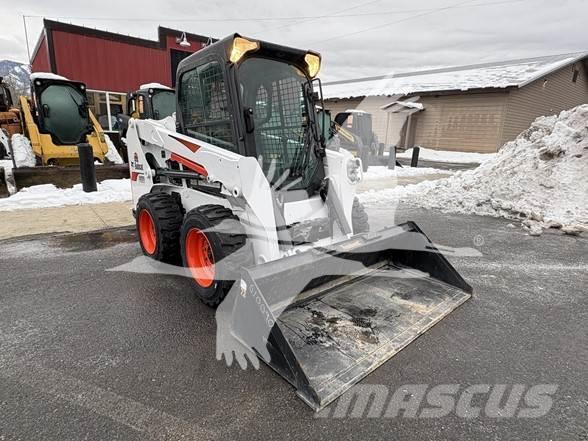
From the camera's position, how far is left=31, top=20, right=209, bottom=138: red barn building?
13359 millimetres

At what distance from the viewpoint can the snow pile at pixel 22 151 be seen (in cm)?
867

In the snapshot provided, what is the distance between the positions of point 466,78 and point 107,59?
21910 millimetres

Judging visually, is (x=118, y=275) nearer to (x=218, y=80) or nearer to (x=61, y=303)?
(x=61, y=303)

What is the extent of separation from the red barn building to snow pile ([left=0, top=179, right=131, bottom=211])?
16.2 ft

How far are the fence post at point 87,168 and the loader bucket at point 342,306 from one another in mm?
6866

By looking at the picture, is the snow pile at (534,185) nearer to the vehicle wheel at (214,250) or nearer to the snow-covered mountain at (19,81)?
the vehicle wheel at (214,250)

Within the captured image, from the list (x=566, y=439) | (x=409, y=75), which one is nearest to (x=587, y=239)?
(x=566, y=439)

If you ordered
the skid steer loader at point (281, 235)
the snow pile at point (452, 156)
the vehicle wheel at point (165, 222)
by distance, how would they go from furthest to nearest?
1. the snow pile at point (452, 156)
2. the vehicle wheel at point (165, 222)
3. the skid steer loader at point (281, 235)

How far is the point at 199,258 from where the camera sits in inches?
139

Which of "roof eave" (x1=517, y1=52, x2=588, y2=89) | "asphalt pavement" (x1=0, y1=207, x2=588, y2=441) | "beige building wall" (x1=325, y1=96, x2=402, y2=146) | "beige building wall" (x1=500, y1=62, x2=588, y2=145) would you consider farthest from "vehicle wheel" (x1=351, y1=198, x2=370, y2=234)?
"beige building wall" (x1=325, y1=96, x2=402, y2=146)

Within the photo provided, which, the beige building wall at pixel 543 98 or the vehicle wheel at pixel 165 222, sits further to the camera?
the beige building wall at pixel 543 98

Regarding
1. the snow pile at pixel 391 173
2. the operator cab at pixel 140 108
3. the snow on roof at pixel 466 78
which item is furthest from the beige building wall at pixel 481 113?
the operator cab at pixel 140 108

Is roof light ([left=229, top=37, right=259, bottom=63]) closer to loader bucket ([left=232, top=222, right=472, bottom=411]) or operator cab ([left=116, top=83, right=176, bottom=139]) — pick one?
loader bucket ([left=232, top=222, right=472, bottom=411])

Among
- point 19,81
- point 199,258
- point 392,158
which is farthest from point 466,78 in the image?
point 19,81
